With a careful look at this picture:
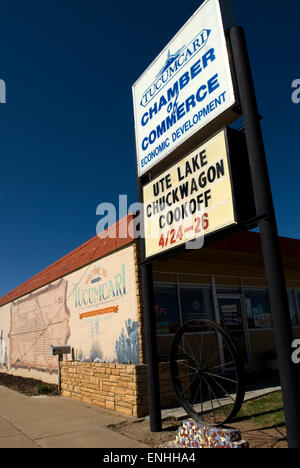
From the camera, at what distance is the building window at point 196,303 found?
1028 cm

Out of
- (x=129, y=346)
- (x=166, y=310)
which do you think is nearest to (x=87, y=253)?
(x=166, y=310)

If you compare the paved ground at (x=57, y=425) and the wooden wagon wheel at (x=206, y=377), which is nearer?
the wooden wagon wheel at (x=206, y=377)

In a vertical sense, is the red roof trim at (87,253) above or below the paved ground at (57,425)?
above

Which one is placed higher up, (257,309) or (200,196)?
(200,196)

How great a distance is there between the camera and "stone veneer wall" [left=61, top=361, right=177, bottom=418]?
7016mm

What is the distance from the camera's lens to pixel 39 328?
1411 centimetres

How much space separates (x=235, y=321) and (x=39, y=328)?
7506 mm

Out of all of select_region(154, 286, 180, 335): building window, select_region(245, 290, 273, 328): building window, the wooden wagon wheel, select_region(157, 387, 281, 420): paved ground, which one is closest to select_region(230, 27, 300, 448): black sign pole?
the wooden wagon wheel

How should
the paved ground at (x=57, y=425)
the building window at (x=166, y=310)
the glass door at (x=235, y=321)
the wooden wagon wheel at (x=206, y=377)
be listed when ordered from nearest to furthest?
the wooden wagon wheel at (x=206, y=377) → the paved ground at (x=57, y=425) → the building window at (x=166, y=310) → the glass door at (x=235, y=321)

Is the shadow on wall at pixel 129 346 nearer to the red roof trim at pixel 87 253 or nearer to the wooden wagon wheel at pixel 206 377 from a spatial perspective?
the wooden wagon wheel at pixel 206 377

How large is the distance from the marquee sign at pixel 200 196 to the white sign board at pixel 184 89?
0.48 meters

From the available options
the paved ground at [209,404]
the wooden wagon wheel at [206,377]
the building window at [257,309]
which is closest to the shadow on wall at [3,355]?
the wooden wagon wheel at [206,377]

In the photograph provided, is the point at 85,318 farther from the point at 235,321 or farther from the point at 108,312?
the point at 235,321

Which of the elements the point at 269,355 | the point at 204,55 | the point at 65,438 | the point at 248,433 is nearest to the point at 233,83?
the point at 204,55
